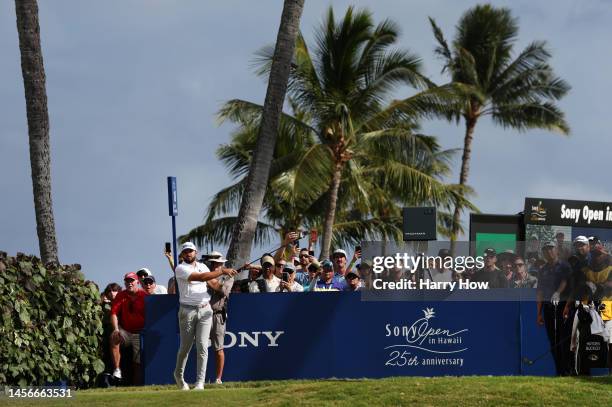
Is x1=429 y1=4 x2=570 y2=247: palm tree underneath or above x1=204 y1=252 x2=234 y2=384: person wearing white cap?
above

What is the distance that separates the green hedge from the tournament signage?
6.50 m

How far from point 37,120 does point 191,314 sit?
6.57 metres

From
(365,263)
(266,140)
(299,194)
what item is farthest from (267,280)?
(299,194)

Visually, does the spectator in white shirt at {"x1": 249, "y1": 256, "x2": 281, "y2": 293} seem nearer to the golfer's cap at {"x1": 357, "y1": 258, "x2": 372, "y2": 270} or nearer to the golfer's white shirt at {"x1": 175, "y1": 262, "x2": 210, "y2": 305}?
the golfer's cap at {"x1": 357, "y1": 258, "x2": 372, "y2": 270}

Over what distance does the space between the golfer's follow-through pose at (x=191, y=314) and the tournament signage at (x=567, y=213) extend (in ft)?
15.0

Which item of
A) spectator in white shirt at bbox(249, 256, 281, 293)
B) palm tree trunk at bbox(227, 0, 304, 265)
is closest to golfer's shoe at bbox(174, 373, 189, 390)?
spectator in white shirt at bbox(249, 256, 281, 293)

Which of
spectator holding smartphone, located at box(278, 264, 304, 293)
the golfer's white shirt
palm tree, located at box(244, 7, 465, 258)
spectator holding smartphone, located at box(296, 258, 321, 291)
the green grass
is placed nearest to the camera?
the green grass

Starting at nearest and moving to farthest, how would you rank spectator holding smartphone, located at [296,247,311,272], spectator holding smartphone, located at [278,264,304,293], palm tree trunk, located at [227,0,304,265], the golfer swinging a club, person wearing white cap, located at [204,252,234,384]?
1. person wearing white cap, located at [204,252,234,384]
2. the golfer swinging a club
3. spectator holding smartphone, located at [278,264,304,293]
4. spectator holding smartphone, located at [296,247,311,272]
5. palm tree trunk, located at [227,0,304,265]

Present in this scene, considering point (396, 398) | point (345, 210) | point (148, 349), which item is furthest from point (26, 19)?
point (345, 210)

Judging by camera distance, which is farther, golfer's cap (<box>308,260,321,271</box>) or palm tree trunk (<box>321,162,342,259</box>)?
palm tree trunk (<box>321,162,342,259</box>)

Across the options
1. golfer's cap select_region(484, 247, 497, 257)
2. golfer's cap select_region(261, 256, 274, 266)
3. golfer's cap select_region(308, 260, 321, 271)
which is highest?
golfer's cap select_region(484, 247, 497, 257)

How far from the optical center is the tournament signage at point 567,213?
18594 mm

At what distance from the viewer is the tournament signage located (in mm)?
18594

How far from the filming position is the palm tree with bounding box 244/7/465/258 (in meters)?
33.9
